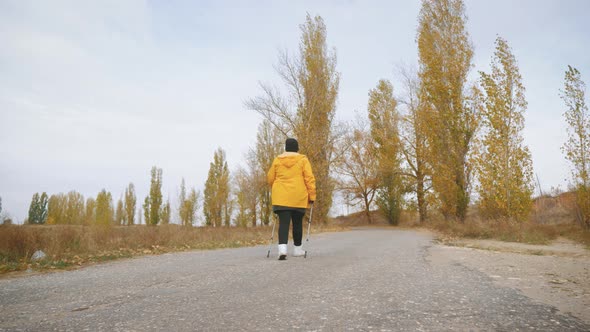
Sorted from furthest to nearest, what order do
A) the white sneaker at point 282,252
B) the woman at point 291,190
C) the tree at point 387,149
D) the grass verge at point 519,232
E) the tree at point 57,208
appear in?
Answer: the tree at point 57,208 → the tree at point 387,149 → the grass verge at point 519,232 → the woman at point 291,190 → the white sneaker at point 282,252

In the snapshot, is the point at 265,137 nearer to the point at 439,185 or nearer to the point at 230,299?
the point at 439,185

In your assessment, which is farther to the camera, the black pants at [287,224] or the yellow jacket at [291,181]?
the yellow jacket at [291,181]

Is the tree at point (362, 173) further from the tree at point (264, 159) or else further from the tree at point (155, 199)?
the tree at point (155, 199)

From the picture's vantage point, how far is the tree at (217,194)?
3934cm

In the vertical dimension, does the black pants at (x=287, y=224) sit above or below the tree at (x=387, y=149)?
below

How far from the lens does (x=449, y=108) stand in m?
18.6

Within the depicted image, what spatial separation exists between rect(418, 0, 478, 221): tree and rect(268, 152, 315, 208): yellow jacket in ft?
44.7

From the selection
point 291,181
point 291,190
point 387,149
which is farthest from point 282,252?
point 387,149

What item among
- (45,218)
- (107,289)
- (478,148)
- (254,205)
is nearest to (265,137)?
(254,205)

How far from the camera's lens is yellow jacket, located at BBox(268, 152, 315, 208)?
6465mm

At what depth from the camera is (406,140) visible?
31.9 metres

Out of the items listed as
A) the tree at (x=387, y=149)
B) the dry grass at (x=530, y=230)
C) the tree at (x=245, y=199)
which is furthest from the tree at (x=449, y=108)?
→ the tree at (x=245, y=199)

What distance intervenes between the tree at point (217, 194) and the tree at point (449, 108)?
25.4 metres

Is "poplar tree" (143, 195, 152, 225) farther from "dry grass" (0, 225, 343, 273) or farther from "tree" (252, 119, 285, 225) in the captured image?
"dry grass" (0, 225, 343, 273)
